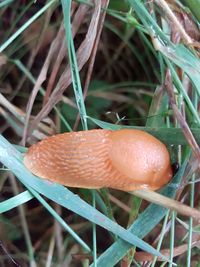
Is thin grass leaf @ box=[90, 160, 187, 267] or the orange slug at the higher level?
the orange slug

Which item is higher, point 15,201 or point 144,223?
point 15,201

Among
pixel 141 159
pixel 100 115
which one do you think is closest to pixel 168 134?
pixel 141 159

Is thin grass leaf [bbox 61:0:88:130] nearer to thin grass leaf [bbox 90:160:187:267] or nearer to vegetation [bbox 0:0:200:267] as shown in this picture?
vegetation [bbox 0:0:200:267]

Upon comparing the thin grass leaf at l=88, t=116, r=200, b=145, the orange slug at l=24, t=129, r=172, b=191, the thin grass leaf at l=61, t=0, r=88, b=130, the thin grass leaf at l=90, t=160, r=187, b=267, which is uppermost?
the thin grass leaf at l=61, t=0, r=88, b=130

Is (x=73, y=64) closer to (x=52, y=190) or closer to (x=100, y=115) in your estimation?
(x=52, y=190)

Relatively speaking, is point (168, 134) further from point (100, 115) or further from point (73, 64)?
point (100, 115)

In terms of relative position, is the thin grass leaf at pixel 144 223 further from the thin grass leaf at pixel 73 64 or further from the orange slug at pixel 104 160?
the thin grass leaf at pixel 73 64

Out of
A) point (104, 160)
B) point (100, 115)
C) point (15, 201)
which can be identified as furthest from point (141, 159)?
point (100, 115)

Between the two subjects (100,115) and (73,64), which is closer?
(73,64)

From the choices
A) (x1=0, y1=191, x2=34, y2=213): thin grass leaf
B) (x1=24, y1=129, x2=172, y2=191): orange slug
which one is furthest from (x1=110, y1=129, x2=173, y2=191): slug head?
(x1=0, y1=191, x2=34, y2=213): thin grass leaf
